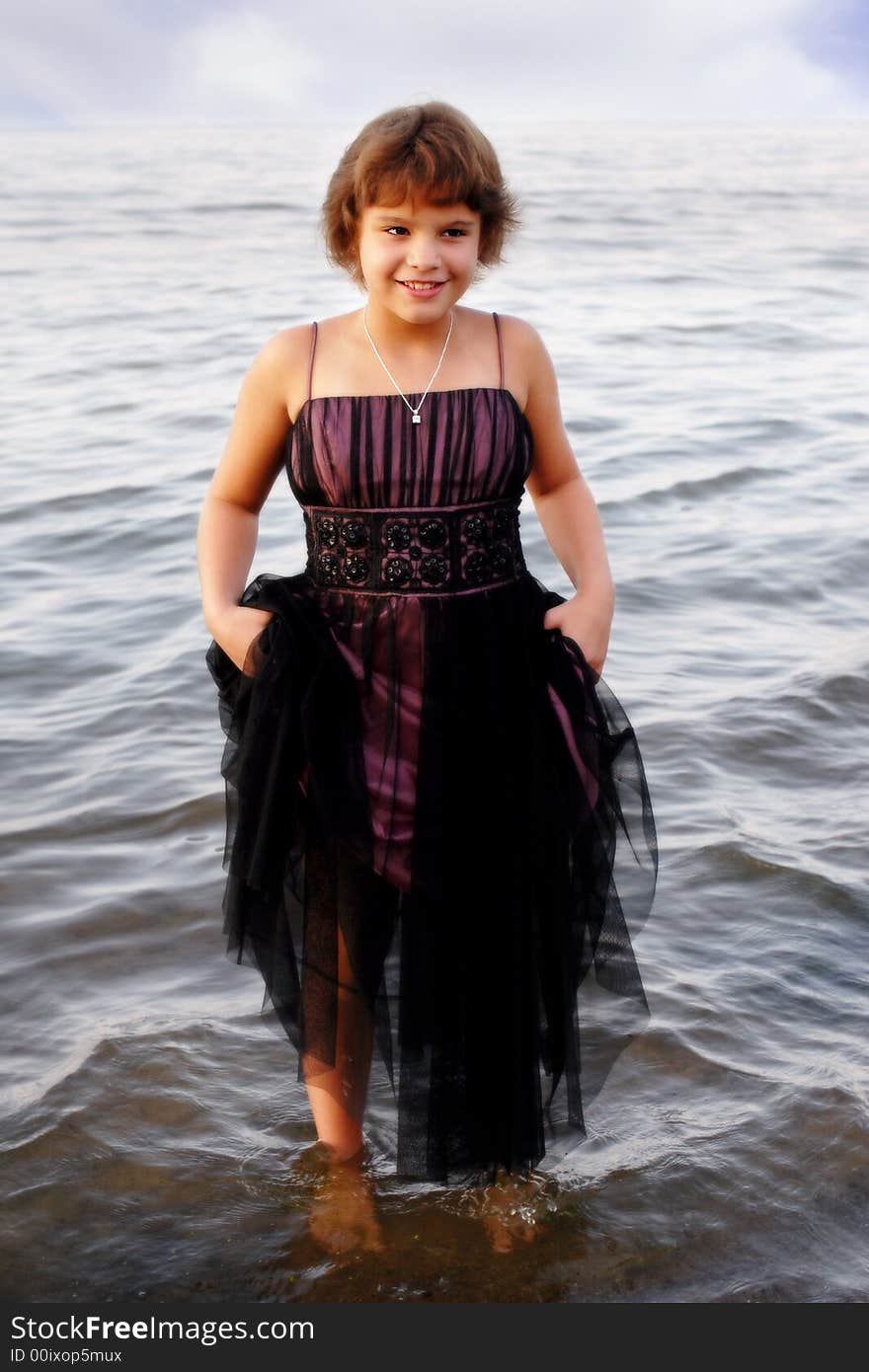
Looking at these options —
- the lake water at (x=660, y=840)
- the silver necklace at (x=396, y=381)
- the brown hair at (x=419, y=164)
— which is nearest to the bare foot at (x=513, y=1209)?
the lake water at (x=660, y=840)

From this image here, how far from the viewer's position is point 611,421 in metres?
9.11

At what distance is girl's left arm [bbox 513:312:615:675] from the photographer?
8.83 ft

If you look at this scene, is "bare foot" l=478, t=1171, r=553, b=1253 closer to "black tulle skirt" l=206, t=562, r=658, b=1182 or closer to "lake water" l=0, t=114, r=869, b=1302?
"lake water" l=0, t=114, r=869, b=1302

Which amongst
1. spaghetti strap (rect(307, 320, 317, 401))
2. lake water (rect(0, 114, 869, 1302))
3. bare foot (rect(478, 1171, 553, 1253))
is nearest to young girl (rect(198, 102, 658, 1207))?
spaghetti strap (rect(307, 320, 317, 401))

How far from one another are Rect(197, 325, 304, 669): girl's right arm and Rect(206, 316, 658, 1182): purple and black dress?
4 centimetres

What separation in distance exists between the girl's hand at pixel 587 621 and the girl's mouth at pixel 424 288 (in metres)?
0.56

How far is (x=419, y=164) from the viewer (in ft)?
7.95

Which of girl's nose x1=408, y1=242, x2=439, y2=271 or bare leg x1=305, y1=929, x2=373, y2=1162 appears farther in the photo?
bare leg x1=305, y1=929, x2=373, y2=1162

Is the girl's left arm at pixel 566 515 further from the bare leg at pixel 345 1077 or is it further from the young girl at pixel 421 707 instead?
the bare leg at pixel 345 1077

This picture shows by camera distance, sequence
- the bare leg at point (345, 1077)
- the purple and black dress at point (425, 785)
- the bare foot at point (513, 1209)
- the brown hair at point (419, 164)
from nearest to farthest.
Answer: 1. the brown hair at point (419, 164)
2. the purple and black dress at point (425, 785)
3. the bare leg at point (345, 1077)
4. the bare foot at point (513, 1209)

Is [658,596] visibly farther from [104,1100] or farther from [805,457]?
[104,1100]

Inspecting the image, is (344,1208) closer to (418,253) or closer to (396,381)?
(396,381)

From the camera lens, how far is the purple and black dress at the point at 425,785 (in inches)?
99.6

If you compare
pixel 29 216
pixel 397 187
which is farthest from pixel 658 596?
pixel 29 216
